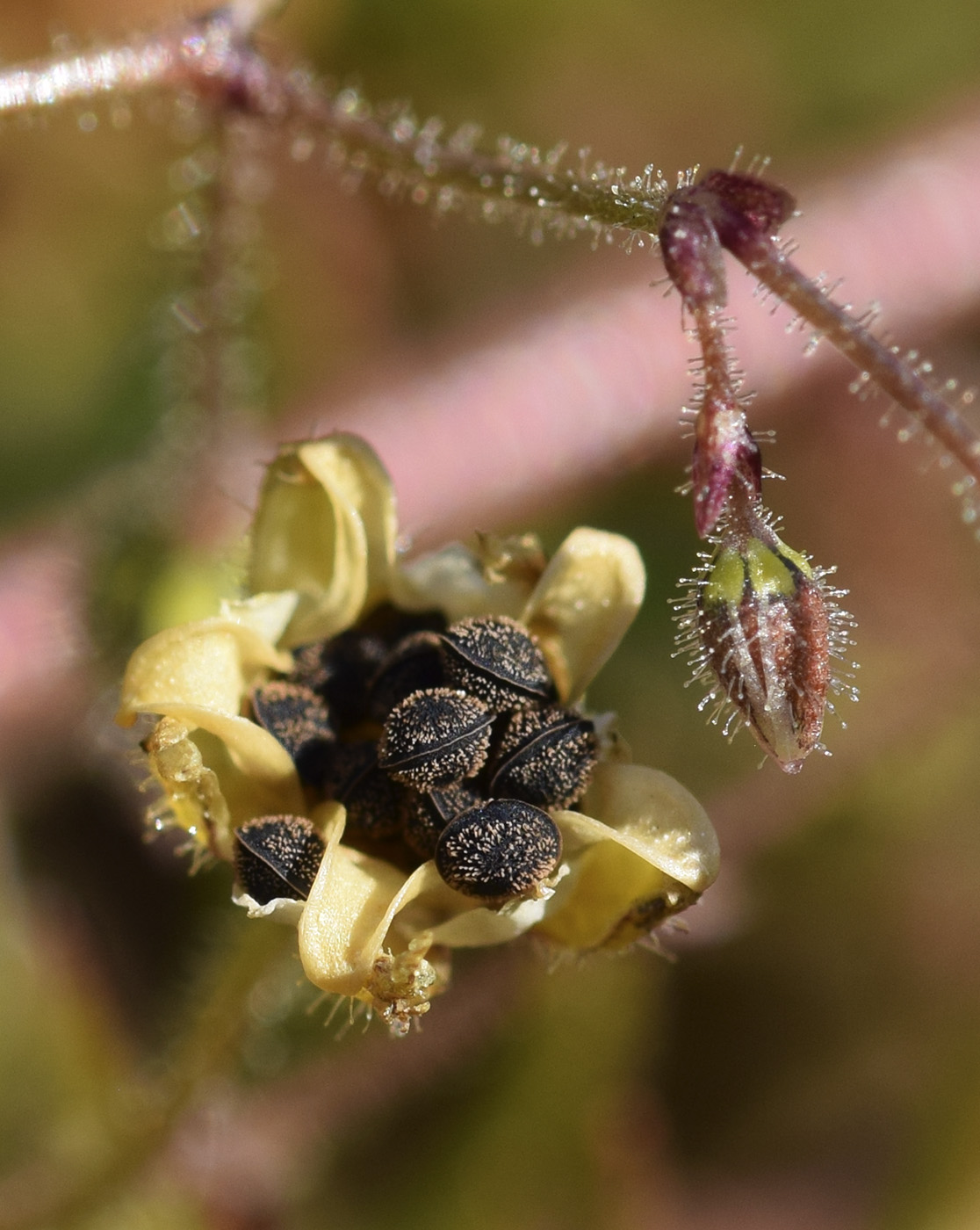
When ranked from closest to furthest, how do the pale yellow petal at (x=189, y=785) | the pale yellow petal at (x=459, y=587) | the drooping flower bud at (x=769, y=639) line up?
the drooping flower bud at (x=769, y=639), the pale yellow petal at (x=189, y=785), the pale yellow petal at (x=459, y=587)

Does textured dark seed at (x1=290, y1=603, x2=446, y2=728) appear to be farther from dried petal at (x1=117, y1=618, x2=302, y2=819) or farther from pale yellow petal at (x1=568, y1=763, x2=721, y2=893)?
pale yellow petal at (x1=568, y1=763, x2=721, y2=893)

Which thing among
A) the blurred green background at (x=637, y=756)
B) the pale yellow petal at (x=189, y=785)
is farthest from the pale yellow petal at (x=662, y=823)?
the blurred green background at (x=637, y=756)

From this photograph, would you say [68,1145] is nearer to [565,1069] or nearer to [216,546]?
[565,1069]

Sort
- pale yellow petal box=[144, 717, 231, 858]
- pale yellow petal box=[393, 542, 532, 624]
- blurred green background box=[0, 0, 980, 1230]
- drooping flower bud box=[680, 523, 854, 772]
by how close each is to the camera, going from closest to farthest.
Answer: drooping flower bud box=[680, 523, 854, 772]
pale yellow petal box=[144, 717, 231, 858]
pale yellow petal box=[393, 542, 532, 624]
blurred green background box=[0, 0, 980, 1230]

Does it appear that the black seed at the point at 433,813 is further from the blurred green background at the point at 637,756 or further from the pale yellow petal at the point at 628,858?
the blurred green background at the point at 637,756

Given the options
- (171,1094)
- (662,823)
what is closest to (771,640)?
(662,823)

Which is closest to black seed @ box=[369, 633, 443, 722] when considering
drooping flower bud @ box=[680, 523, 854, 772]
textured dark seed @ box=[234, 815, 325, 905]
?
textured dark seed @ box=[234, 815, 325, 905]
